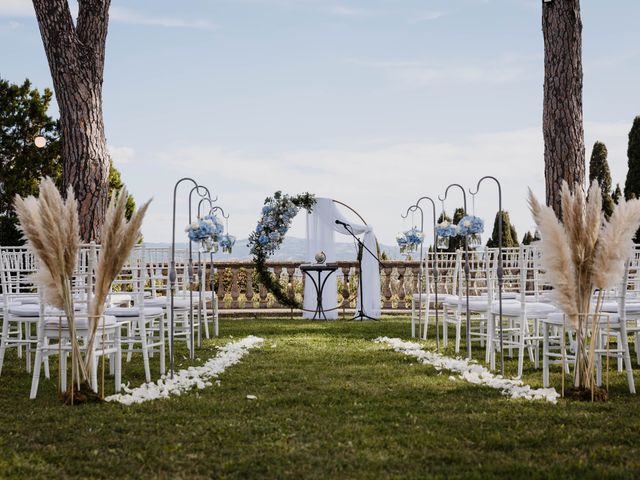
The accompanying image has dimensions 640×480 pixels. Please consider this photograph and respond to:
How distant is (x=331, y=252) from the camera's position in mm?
12695

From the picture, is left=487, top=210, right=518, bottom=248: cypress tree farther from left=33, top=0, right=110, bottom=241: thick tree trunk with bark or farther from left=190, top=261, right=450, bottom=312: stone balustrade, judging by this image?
left=33, top=0, right=110, bottom=241: thick tree trunk with bark

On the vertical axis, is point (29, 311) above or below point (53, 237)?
below

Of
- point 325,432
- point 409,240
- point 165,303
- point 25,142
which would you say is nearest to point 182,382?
point 325,432

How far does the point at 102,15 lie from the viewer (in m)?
9.75

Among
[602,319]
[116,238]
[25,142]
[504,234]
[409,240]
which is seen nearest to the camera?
[116,238]

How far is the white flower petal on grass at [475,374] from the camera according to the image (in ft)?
17.1

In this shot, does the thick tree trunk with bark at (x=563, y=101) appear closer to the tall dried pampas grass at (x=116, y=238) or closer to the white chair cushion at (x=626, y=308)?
the white chair cushion at (x=626, y=308)

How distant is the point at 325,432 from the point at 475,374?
7.72ft

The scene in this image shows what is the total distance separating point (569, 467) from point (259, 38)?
27.7 ft

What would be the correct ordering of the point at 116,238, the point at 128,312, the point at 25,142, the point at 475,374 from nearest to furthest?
1. the point at 116,238
2. the point at 128,312
3. the point at 475,374
4. the point at 25,142

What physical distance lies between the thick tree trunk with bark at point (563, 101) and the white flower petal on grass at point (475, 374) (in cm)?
267

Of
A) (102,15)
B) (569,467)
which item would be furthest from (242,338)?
(569,467)

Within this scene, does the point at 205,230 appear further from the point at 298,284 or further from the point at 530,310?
the point at 298,284

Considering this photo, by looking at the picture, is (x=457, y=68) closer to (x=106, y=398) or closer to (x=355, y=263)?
(x=355, y=263)
